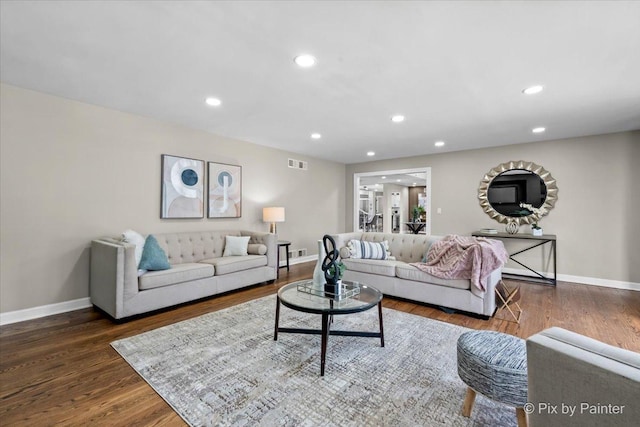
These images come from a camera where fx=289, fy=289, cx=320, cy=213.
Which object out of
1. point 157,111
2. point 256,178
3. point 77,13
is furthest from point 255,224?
point 77,13

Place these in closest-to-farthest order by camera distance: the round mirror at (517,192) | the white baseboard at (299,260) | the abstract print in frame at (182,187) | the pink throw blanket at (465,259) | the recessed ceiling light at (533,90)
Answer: the recessed ceiling light at (533,90) → the pink throw blanket at (465,259) → the abstract print in frame at (182,187) → the round mirror at (517,192) → the white baseboard at (299,260)

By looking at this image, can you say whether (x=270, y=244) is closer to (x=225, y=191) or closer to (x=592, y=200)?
(x=225, y=191)

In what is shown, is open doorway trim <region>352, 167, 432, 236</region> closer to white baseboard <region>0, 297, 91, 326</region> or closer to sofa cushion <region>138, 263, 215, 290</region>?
sofa cushion <region>138, 263, 215, 290</region>

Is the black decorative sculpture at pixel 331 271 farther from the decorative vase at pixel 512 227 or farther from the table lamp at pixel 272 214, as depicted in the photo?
the decorative vase at pixel 512 227

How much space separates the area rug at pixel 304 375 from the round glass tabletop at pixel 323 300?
1.35 feet

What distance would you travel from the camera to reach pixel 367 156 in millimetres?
6555

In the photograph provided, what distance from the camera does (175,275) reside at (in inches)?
131

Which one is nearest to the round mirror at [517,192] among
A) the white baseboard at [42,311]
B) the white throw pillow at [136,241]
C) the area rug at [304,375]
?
the area rug at [304,375]

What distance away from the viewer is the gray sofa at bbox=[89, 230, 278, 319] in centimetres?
293

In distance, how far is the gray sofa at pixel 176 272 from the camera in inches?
115

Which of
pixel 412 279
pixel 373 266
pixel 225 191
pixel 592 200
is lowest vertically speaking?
pixel 412 279

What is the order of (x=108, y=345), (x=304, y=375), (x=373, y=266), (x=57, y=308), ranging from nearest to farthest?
(x=304, y=375) < (x=108, y=345) < (x=57, y=308) < (x=373, y=266)

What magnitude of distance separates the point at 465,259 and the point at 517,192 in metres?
2.90

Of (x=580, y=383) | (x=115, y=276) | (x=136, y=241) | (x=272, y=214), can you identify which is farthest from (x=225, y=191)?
(x=580, y=383)
